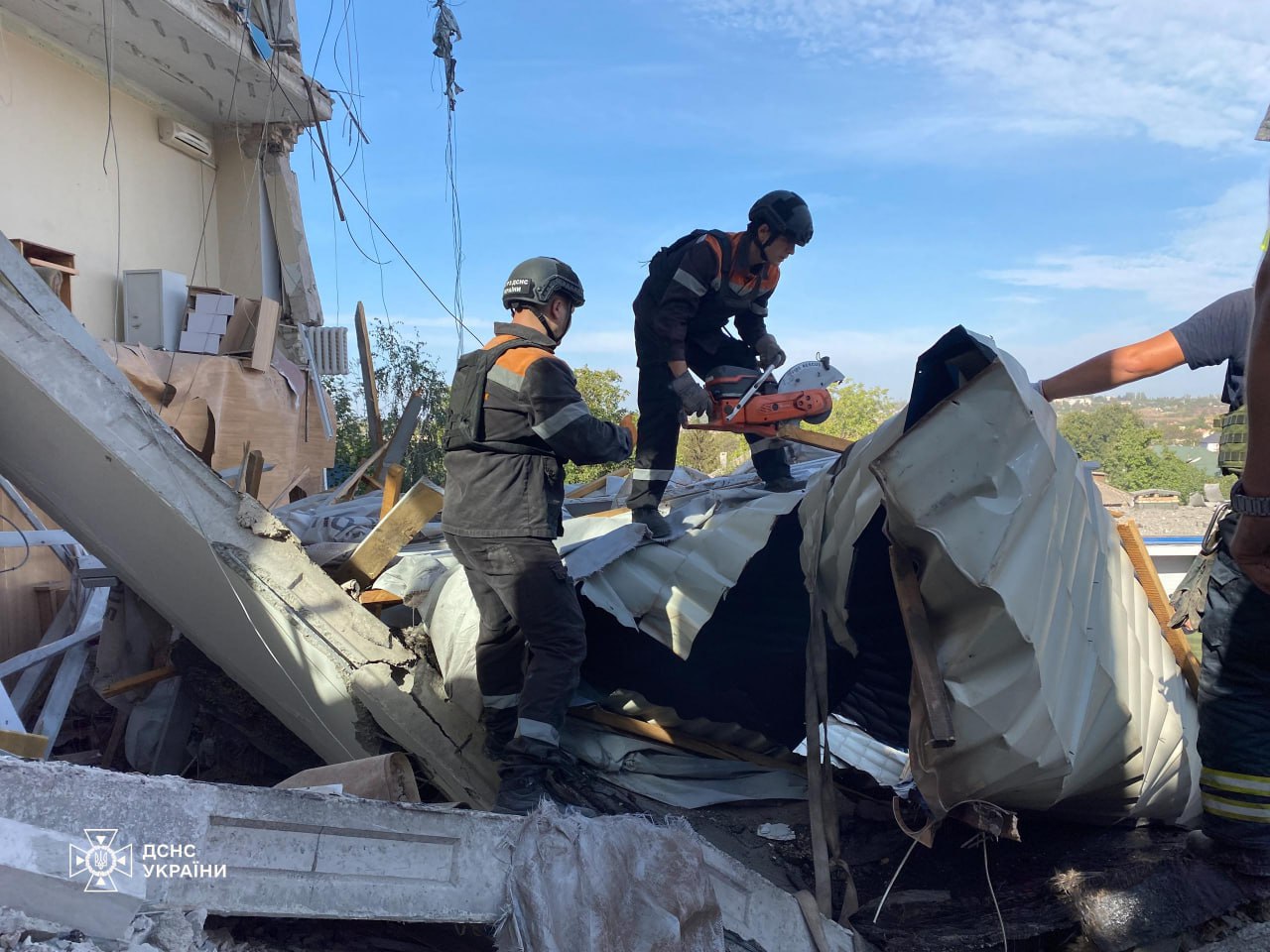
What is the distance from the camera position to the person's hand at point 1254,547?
1.90 meters

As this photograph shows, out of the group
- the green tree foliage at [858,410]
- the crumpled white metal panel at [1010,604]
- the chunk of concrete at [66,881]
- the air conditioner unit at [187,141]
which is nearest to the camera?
the chunk of concrete at [66,881]

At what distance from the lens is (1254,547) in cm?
193

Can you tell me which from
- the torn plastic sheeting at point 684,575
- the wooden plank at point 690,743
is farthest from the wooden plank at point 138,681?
the torn plastic sheeting at point 684,575

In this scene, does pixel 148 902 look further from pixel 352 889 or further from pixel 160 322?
pixel 160 322

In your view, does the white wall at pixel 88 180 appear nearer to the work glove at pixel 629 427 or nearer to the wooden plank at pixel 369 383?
the wooden plank at pixel 369 383

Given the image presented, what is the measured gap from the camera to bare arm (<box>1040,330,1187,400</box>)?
2.54m

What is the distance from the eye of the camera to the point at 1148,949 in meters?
2.29

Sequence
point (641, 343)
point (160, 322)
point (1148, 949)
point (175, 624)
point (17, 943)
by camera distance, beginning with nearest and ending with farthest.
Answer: point (17, 943), point (1148, 949), point (175, 624), point (641, 343), point (160, 322)

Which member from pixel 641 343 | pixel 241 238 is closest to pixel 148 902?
pixel 641 343

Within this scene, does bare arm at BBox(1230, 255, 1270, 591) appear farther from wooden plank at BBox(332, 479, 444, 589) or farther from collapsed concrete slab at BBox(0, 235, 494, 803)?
wooden plank at BBox(332, 479, 444, 589)

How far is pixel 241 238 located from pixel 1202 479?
27.9 metres

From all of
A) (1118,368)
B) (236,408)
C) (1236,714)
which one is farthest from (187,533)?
(236,408)

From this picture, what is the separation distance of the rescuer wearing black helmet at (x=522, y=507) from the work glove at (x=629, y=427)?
0.09 ft

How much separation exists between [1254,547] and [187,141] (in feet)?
30.7
